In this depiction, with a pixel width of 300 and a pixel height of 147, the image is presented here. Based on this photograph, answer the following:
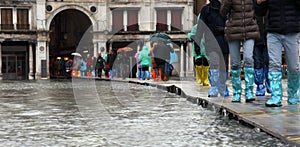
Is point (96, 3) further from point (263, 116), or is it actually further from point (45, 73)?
point (263, 116)

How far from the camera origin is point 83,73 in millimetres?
44438

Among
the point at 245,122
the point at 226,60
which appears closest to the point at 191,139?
the point at 245,122

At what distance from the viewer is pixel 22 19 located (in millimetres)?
48125

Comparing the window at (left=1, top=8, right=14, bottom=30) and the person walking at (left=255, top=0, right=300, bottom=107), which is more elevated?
the window at (left=1, top=8, right=14, bottom=30)

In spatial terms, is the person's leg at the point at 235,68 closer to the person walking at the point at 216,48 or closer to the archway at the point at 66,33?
the person walking at the point at 216,48

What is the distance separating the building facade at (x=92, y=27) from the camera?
1890 inches

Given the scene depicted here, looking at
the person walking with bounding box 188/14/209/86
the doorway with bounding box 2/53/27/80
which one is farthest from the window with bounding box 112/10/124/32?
the person walking with bounding box 188/14/209/86

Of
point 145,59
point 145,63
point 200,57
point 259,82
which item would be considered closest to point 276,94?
point 259,82

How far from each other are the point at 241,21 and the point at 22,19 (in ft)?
135

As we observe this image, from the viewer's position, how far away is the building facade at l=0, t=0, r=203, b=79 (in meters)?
48.0

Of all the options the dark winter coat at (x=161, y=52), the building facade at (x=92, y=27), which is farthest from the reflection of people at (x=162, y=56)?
the building facade at (x=92, y=27)

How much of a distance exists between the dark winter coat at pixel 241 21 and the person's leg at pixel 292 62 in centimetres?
86

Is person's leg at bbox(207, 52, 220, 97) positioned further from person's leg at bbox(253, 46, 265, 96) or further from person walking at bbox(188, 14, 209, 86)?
person walking at bbox(188, 14, 209, 86)

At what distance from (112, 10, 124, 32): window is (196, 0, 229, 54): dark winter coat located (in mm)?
38622
